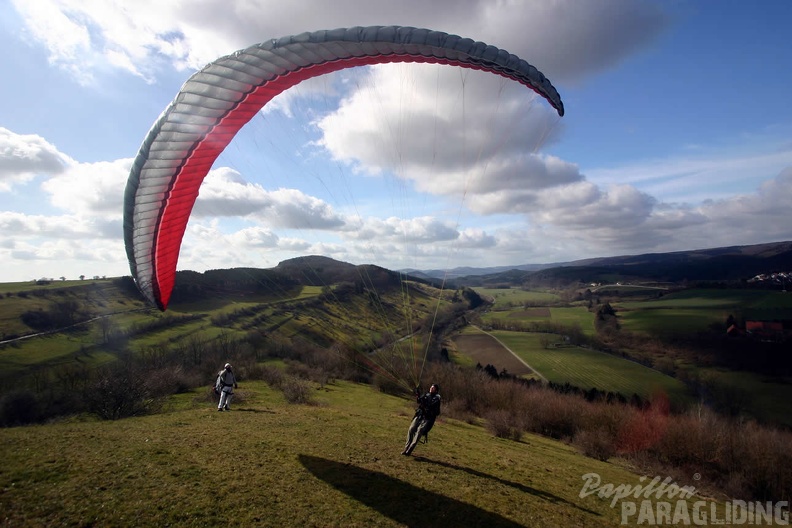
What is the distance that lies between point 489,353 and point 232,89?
52673 millimetres

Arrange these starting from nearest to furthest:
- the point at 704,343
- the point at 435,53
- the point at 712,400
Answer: the point at 435,53 → the point at 712,400 → the point at 704,343

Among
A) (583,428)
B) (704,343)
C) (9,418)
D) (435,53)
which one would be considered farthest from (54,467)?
(704,343)

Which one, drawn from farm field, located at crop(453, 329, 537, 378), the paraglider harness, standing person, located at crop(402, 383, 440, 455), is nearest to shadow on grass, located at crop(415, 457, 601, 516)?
standing person, located at crop(402, 383, 440, 455)

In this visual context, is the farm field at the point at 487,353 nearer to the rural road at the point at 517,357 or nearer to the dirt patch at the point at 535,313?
the rural road at the point at 517,357

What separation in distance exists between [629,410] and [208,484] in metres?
31.8

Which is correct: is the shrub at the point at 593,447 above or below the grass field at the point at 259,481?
below

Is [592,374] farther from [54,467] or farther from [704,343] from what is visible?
[54,467]

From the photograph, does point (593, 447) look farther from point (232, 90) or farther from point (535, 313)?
point (535, 313)

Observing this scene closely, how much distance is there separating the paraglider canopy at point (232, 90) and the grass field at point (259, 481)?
3902mm

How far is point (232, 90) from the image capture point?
7.30m

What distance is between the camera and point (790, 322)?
5384cm

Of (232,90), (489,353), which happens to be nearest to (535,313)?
(489,353)

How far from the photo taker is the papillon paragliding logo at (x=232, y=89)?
7102 millimetres

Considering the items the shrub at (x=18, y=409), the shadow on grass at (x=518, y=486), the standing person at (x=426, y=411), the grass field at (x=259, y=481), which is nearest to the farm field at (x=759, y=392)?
the shadow on grass at (x=518, y=486)
